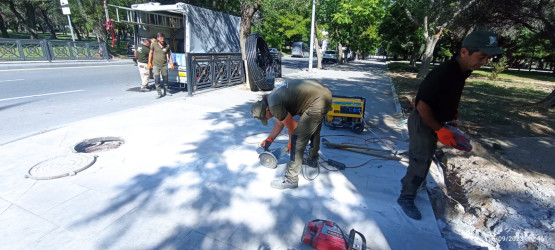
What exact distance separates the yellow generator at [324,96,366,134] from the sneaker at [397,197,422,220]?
9.09 ft

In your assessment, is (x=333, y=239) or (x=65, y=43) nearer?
(x=333, y=239)

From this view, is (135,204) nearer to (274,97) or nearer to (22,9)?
(274,97)

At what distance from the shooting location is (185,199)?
3107 millimetres

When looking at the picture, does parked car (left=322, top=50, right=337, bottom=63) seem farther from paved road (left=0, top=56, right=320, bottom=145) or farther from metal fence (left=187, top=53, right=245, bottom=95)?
paved road (left=0, top=56, right=320, bottom=145)

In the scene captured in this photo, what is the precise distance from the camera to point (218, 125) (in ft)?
19.3

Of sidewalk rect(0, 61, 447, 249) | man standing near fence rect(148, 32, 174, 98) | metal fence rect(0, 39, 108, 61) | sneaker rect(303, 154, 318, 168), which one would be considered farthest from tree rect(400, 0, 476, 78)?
metal fence rect(0, 39, 108, 61)

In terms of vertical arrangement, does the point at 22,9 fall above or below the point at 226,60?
above

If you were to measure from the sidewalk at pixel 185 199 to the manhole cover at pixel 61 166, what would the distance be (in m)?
0.10

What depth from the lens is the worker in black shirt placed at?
2418 mm

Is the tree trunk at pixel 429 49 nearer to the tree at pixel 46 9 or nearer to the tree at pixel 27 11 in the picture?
the tree at pixel 27 11

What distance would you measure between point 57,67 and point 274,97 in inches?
650

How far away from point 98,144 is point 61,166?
1073 millimetres

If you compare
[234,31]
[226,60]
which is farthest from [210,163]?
[234,31]

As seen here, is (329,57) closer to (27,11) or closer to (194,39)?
(194,39)
